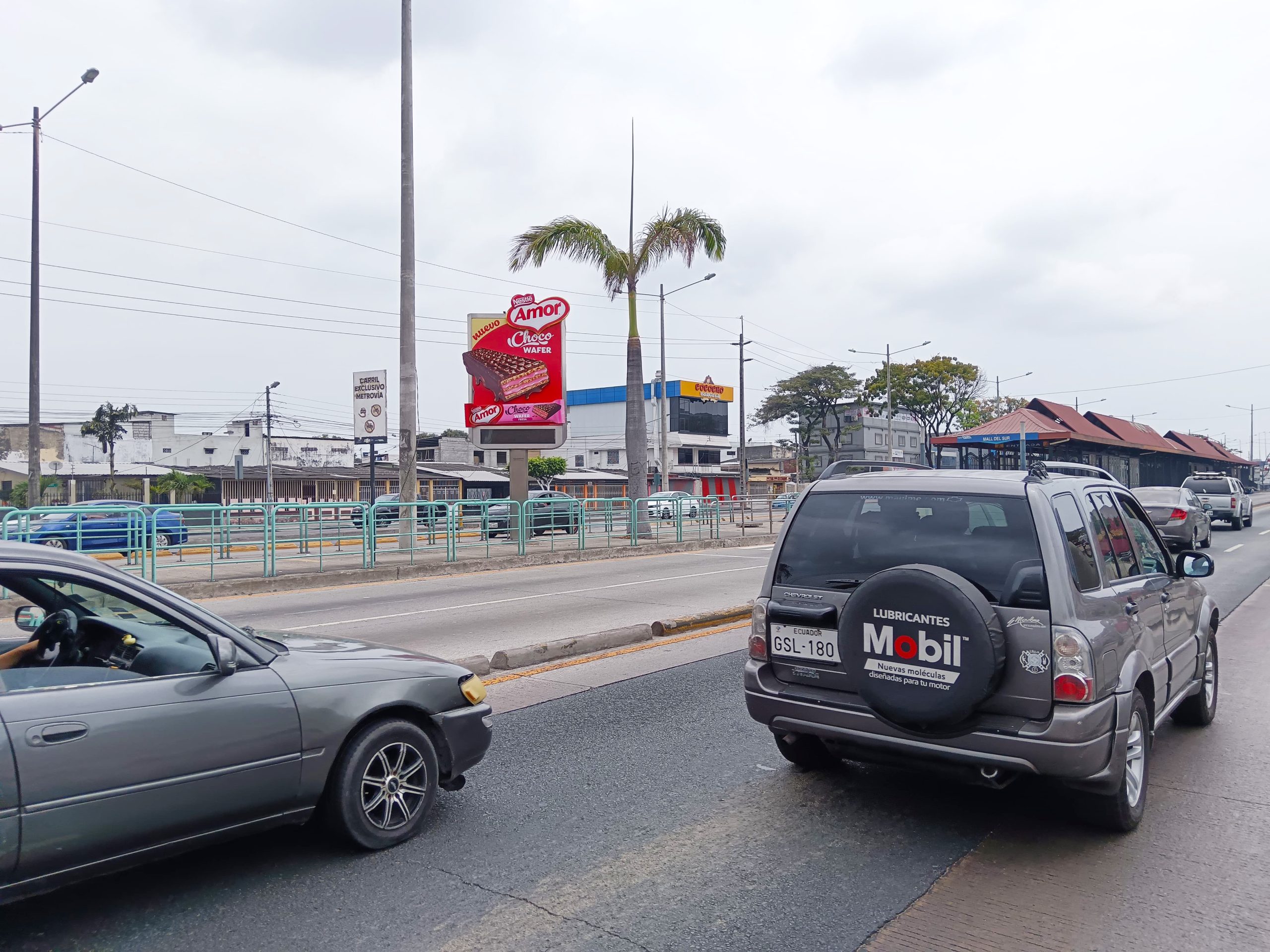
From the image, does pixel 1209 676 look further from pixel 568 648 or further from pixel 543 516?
pixel 543 516

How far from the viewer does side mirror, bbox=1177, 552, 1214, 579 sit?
5941 mm

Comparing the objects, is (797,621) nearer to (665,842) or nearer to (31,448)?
(665,842)

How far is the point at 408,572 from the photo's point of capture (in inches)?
723

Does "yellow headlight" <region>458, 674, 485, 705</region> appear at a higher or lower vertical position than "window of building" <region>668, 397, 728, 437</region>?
lower

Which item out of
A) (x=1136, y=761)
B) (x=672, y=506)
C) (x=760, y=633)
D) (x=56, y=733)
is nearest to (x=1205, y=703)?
(x=1136, y=761)

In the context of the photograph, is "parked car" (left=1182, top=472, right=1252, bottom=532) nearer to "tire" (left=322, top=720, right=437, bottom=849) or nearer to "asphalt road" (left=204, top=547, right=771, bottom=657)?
"asphalt road" (left=204, top=547, right=771, bottom=657)

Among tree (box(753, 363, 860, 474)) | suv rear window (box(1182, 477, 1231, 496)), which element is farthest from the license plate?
tree (box(753, 363, 860, 474))

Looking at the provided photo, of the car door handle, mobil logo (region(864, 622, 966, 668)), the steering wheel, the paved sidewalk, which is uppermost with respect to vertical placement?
the steering wheel

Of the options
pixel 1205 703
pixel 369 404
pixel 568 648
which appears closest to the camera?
pixel 1205 703

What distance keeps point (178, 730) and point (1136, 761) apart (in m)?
4.32

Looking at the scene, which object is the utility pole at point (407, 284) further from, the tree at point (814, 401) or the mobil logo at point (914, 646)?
the tree at point (814, 401)

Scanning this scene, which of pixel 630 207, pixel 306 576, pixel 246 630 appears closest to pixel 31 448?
pixel 306 576

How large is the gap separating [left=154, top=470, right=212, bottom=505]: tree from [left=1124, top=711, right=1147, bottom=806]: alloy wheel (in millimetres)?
49697

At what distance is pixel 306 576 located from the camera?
1677 centimetres
